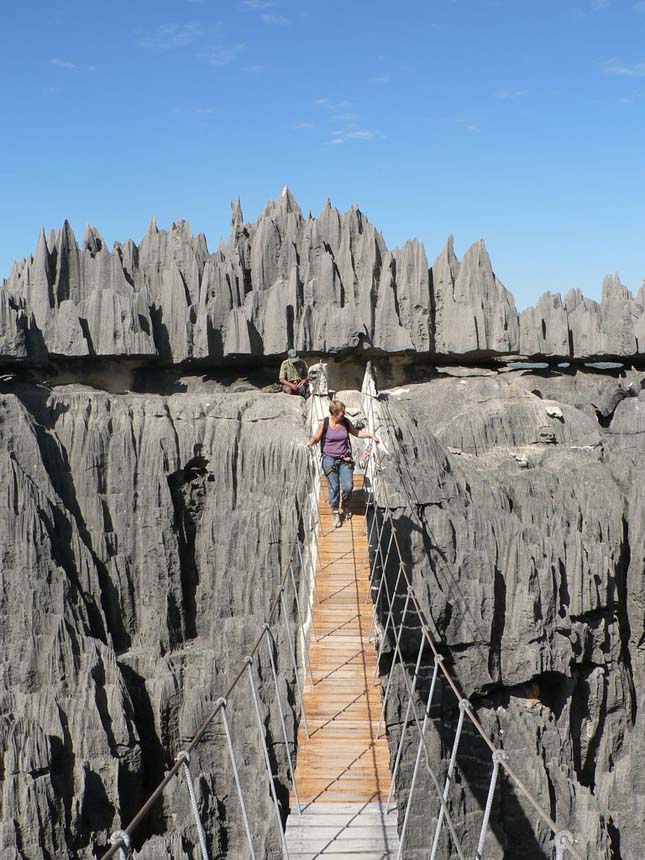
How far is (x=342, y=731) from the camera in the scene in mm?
8938

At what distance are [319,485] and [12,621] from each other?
8.05 metres

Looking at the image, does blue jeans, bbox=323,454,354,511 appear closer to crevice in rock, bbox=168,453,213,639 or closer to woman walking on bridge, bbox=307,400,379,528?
woman walking on bridge, bbox=307,400,379,528

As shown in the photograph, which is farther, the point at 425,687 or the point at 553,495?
the point at 553,495

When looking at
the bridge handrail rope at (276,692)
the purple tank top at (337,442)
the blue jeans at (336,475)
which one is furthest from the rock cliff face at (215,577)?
the purple tank top at (337,442)

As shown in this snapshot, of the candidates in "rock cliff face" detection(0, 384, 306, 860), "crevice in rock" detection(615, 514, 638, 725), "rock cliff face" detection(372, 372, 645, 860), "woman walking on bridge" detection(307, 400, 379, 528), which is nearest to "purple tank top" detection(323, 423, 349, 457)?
"woman walking on bridge" detection(307, 400, 379, 528)

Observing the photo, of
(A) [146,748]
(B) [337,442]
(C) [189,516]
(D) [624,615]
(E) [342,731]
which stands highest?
(B) [337,442]

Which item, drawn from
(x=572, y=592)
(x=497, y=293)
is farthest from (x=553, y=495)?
(x=497, y=293)

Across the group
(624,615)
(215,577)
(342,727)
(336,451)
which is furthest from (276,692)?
(624,615)

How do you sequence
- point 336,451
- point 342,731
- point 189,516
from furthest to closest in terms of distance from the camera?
1. point 189,516
2. point 336,451
3. point 342,731

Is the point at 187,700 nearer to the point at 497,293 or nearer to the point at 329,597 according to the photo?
the point at 329,597

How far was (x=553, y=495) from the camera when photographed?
2066 cm

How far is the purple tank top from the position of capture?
11.5 m

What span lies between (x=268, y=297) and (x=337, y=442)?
45.0 ft

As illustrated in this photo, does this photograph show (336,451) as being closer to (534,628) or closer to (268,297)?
(534,628)
